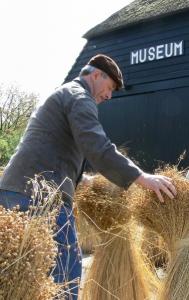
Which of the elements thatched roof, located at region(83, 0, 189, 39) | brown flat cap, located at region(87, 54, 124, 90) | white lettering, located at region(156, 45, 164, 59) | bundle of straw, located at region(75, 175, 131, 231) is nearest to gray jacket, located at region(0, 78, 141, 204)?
brown flat cap, located at region(87, 54, 124, 90)

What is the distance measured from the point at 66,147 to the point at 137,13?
34.0ft

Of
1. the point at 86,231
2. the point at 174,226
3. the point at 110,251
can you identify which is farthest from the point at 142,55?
the point at 174,226

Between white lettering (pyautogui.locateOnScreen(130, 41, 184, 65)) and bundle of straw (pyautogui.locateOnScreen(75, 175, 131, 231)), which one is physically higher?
bundle of straw (pyautogui.locateOnScreen(75, 175, 131, 231))

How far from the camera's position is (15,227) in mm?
1498

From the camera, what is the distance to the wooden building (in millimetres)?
11039

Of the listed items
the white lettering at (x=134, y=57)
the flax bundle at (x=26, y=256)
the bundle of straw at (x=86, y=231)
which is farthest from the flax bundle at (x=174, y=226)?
the white lettering at (x=134, y=57)

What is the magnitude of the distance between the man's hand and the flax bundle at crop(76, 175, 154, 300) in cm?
56

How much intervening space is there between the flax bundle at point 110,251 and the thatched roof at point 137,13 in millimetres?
8436

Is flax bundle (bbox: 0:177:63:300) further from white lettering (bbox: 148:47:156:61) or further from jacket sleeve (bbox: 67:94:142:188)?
white lettering (bbox: 148:47:156:61)

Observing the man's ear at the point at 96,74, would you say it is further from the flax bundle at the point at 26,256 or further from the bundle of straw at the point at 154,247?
the flax bundle at the point at 26,256

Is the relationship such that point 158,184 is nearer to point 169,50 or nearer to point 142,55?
point 169,50

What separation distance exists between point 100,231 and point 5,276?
164 centimetres

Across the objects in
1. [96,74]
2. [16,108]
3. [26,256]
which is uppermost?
[96,74]

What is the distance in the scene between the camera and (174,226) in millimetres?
2379
